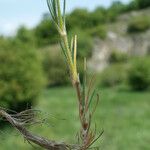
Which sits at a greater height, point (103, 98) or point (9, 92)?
point (9, 92)

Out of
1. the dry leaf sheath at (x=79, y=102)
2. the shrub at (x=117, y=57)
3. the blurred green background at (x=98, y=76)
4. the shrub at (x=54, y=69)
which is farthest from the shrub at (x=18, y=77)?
the dry leaf sheath at (x=79, y=102)

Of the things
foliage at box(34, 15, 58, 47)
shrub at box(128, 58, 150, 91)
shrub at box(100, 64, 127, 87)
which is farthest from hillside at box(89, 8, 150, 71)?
shrub at box(128, 58, 150, 91)

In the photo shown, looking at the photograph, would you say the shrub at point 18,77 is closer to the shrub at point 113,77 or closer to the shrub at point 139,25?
the shrub at point 113,77

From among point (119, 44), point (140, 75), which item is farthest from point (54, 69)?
point (119, 44)

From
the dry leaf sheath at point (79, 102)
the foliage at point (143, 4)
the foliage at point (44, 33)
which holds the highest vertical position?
the dry leaf sheath at point (79, 102)

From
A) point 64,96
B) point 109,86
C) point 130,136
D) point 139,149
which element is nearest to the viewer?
point 139,149


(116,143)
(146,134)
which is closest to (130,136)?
(146,134)

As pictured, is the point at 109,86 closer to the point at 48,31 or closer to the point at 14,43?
the point at 14,43
